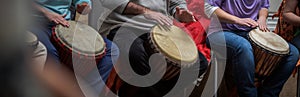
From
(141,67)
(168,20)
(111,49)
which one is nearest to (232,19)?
(168,20)

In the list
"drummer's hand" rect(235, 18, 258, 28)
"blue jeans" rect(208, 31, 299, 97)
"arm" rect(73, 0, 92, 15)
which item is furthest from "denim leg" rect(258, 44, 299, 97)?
"arm" rect(73, 0, 92, 15)

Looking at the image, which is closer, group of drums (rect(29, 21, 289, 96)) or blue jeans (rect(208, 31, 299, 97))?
group of drums (rect(29, 21, 289, 96))

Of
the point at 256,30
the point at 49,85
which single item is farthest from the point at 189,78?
the point at 49,85

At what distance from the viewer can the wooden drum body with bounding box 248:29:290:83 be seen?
6.58 feet

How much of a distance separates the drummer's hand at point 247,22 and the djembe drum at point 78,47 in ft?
2.73

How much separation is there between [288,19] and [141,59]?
1102 millimetres

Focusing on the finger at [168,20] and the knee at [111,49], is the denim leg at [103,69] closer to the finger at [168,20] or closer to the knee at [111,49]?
the knee at [111,49]

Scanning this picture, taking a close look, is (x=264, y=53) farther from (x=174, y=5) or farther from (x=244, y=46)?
(x=174, y=5)

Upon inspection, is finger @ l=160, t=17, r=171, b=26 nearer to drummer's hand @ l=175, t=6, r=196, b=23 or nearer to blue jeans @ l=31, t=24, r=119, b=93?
drummer's hand @ l=175, t=6, r=196, b=23

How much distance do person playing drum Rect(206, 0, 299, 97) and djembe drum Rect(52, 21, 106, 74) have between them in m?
0.75

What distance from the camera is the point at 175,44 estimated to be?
1.73 m

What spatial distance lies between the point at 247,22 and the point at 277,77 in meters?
0.36

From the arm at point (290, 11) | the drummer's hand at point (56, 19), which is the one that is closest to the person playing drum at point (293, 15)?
the arm at point (290, 11)

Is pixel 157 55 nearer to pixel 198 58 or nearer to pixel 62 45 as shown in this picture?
pixel 198 58
